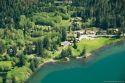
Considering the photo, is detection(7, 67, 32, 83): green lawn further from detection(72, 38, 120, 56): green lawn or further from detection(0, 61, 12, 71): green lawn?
detection(72, 38, 120, 56): green lawn

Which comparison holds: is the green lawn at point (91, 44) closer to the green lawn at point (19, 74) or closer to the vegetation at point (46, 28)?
the vegetation at point (46, 28)

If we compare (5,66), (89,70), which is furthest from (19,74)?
(89,70)

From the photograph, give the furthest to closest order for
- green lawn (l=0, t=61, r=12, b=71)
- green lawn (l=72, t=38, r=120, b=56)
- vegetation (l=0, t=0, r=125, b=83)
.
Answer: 1. green lawn (l=72, t=38, r=120, b=56)
2. vegetation (l=0, t=0, r=125, b=83)
3. green lawn (l=0, t=61, r=12, b=71)

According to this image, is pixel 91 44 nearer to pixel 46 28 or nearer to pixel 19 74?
pixel 46 28

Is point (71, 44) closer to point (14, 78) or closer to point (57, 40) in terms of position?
point (57, 40)

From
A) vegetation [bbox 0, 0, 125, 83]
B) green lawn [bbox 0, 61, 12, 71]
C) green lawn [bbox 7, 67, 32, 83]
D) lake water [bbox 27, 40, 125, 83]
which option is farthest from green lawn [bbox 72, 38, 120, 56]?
green lawn [bbox 0, 61, 12, 71]

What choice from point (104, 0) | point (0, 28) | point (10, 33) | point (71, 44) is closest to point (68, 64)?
point (71, 44)
